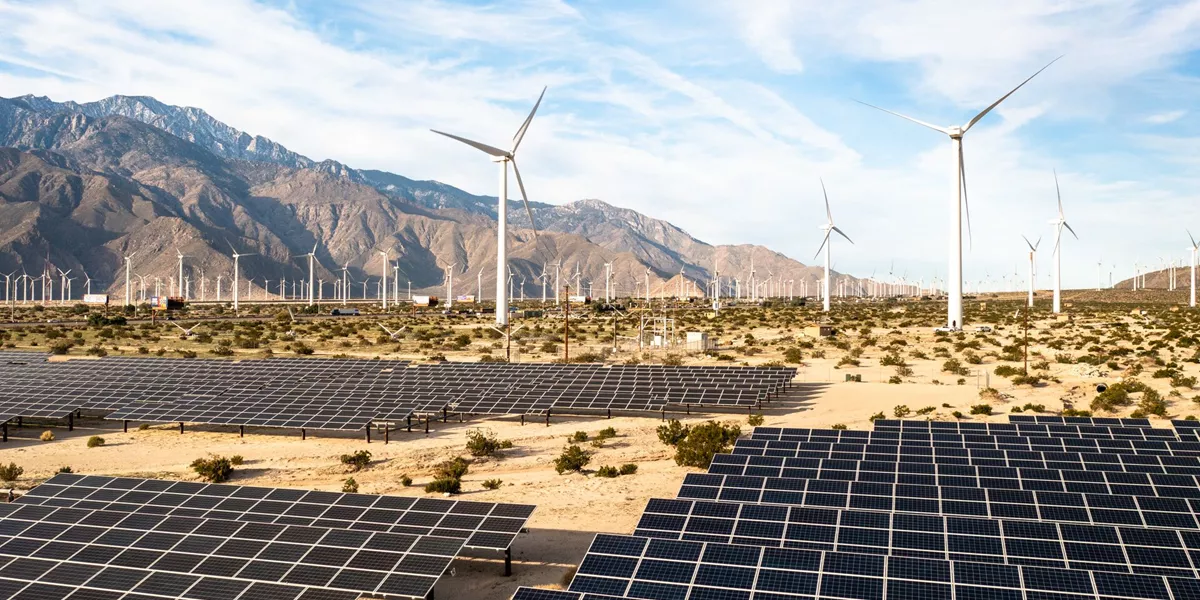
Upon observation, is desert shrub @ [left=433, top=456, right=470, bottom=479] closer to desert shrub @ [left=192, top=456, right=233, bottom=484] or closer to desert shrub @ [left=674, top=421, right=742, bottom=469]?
desert shrub @ [left=192, top=456, right=233, bottom=484]

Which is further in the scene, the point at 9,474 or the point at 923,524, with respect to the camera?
the point at 9,474

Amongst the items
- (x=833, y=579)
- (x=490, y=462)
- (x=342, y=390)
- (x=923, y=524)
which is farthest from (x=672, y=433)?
(x=833, y=579)

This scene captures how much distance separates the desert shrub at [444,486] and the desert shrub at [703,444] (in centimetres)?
710

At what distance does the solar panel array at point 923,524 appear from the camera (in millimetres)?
12188

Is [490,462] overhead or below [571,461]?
below

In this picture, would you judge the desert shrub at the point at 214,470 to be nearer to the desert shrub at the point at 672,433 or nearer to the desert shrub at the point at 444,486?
the desert shrub at the point at 444,486

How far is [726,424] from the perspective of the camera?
31953mm

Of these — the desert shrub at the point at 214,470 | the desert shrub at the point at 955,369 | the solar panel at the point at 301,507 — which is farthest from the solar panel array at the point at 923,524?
the desert shrub at the point at 955,369

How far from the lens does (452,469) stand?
2609 centimetres

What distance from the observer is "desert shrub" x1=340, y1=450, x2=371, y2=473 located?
27078mm

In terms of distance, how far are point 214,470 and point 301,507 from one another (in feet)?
34.3

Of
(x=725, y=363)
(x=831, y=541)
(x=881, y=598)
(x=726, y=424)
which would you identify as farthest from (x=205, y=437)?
(x=725, y=363)

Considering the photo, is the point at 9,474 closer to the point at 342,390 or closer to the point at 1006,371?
the point at 342,390

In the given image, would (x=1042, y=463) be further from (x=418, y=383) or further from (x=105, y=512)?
(x=418, y=383)
